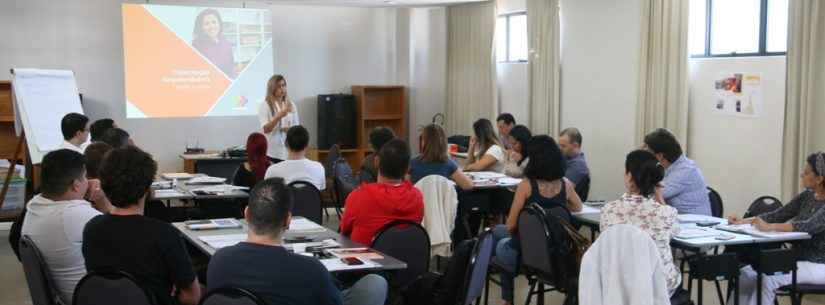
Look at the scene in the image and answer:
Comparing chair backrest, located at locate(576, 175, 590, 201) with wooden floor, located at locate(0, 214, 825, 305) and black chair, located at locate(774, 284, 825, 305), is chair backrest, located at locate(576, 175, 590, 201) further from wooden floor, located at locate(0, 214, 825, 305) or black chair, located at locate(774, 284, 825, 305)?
black chair, located at locate(774, 284, 825, 305)

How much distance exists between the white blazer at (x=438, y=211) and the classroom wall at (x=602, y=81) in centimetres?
337

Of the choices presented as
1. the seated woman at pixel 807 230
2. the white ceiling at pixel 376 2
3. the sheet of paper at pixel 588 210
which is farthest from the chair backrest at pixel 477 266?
the white ceiling at pixel 376 2

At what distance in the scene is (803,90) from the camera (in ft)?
21.2

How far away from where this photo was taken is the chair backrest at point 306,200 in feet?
19.4

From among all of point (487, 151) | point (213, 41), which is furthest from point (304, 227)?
point (213, 41)

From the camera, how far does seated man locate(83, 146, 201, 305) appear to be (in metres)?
3.21

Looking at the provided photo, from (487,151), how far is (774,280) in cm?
353

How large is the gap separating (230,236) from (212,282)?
1.55 m

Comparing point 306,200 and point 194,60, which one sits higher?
point 194,60

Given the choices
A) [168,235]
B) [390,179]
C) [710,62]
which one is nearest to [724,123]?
[710,62]

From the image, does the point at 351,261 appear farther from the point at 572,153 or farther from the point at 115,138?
the point at 572,153

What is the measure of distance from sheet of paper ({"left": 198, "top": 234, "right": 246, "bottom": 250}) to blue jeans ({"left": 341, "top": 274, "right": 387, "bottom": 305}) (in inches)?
37.1

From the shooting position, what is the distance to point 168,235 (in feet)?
10.6

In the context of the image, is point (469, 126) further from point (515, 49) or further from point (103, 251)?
point (103, 251)
